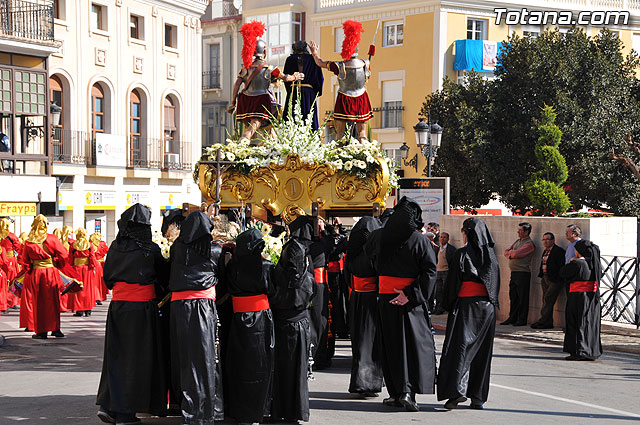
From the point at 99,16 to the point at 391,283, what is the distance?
91.2 ft

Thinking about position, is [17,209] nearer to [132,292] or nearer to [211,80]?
[132,292]

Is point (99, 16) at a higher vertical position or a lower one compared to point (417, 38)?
lower

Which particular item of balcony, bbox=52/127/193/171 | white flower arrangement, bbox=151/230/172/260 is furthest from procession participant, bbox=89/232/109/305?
balcony, bbox=52/127/193/171

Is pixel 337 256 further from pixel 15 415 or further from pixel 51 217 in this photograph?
pixel 51 217

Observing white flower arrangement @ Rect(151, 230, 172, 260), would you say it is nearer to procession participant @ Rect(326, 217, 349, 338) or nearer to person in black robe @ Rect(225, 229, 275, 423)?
person in black robe @ Rect(225, 229, 275, 423)

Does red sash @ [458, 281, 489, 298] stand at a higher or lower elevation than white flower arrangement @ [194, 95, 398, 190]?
lower

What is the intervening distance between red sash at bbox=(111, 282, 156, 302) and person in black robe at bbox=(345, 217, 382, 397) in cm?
245

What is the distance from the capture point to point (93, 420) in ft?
28.6

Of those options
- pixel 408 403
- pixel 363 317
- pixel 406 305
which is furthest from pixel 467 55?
pixel 408 403

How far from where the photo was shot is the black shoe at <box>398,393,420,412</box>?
9211 millimetres

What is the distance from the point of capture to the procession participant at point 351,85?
13.3 m

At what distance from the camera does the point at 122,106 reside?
35.6 metres

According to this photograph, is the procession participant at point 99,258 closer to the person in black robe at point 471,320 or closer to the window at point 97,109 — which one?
the person in black robe at point 471,320

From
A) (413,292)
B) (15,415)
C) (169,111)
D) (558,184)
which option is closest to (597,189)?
(558,184)
